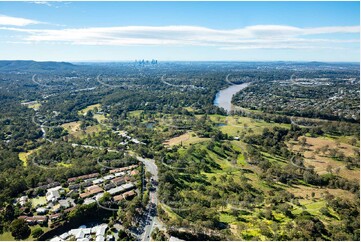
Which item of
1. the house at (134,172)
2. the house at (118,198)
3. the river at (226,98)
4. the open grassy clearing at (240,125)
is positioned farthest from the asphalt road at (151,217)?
the river at (226,98)

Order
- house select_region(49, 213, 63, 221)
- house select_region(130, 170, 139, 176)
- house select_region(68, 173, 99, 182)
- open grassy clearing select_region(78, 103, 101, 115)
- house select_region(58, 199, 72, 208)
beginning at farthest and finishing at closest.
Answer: open grassy clearing select_region(78, 103, 101, 115) → house select_region(130, 170, 139, 176) → house select_region(68, 173, 99, 182) → house select_region(58, 199, 72, 208) → house select_region(49, 213, 63, 221)

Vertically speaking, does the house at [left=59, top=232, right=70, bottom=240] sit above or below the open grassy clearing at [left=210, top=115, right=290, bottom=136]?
below

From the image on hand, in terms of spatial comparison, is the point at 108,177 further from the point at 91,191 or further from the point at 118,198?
the point at 118,198

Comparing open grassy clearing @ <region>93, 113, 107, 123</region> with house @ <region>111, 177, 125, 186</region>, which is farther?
open grassy clearing @ <region>93, 113, 107, 123</region>

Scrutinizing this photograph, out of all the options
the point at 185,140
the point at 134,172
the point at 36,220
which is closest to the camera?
the point at 36,220

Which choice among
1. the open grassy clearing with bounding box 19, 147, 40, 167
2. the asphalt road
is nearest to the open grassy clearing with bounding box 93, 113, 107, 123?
the open grassy clearing with bounding box 19, 147, 40, 167

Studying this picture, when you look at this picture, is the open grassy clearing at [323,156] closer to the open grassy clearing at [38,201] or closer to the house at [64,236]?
the house at [64,236]

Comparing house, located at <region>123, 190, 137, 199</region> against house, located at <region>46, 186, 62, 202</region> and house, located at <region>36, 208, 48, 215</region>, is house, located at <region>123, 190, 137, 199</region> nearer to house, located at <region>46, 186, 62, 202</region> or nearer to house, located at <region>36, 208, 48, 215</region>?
house, located at <region>46, 186, 62, 202</region>

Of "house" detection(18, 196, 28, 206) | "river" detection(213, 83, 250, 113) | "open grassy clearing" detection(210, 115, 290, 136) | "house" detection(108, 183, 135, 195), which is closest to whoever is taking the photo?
"house" detection(18, 196, 28, 206)

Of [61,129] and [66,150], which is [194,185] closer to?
[66,150]

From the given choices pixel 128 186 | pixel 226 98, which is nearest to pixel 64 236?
pixel 128 186

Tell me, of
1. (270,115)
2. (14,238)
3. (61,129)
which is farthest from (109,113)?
(14,238)
